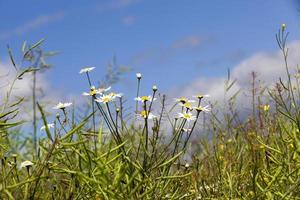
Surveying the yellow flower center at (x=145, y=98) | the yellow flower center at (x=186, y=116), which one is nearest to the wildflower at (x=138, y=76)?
the yellow flower center at (x=145, y=98)

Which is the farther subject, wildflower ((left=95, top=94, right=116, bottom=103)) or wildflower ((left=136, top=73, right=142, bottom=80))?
wildflower ((left=136, top=73, right=142, bottom=80))

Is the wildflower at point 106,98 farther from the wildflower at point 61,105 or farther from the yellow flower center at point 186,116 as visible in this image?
the yellow flower center at point 186,116

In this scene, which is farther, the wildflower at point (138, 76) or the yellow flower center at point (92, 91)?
the wildflower at point (138, 76)

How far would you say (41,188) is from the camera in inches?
71.0

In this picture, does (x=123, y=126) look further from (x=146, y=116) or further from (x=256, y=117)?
(x=256, y=117)

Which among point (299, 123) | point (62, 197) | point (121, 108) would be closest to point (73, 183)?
point (62, 197)

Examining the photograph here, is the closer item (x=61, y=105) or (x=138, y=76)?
(x=61, y=105)

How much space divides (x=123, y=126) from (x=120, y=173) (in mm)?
444

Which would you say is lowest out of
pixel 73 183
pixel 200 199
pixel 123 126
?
pixel 200 199

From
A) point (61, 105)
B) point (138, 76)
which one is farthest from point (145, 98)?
point (61, 105)

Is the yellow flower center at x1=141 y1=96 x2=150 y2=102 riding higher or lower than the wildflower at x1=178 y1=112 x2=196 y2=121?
higher

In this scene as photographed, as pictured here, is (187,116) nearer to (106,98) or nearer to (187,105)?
(187,105)

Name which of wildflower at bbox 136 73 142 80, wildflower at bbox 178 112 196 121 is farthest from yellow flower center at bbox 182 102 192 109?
wildflower at bbox 136 73 142 80

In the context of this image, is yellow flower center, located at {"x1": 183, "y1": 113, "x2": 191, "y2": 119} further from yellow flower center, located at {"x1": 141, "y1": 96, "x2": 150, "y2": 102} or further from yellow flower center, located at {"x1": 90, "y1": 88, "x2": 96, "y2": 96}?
yellow flower center, located at {"x1": 90, "y1": 88, "x2": 96, "y2": 96}
